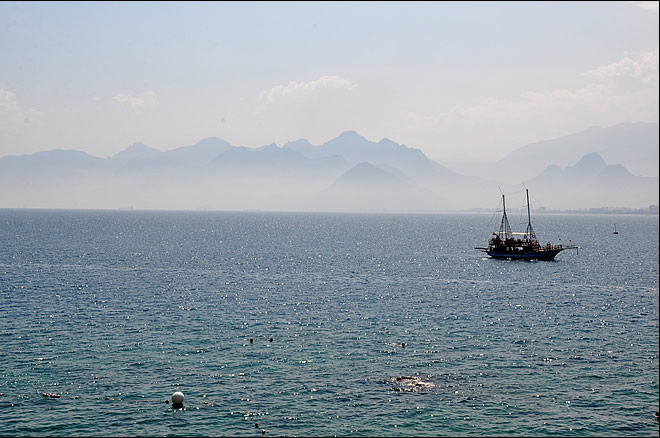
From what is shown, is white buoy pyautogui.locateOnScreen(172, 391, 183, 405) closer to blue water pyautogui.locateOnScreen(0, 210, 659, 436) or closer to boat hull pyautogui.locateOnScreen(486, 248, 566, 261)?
blue water pyautogui.locateOnScreen(0, 210, 659, 436)

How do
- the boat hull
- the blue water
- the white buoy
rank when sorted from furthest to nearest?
the boat hull, the white buoy, the blue water

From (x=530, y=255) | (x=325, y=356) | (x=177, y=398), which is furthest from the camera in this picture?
(x=530, y=255)

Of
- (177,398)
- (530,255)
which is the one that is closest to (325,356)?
(177,398)

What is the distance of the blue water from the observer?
146ft

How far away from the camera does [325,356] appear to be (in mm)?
60688

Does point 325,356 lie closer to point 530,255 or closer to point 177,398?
point 177,398

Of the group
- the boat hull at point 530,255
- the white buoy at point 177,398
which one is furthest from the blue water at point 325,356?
the boat hull at point 530,255

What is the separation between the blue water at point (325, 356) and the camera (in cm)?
4441

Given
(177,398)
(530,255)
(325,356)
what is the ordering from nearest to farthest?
1. (177,398)
2. (325,356)
3. (530,255)

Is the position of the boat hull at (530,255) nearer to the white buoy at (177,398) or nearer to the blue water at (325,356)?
the blue water at (325,356)

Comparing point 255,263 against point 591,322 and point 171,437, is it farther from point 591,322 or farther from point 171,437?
point 171,437

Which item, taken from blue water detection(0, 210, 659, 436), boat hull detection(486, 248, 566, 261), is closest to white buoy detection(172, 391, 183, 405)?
blue water detection(0, 210, 659, 436)

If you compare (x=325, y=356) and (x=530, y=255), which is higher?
(x=530, y=255)

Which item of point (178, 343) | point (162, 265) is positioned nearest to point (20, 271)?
point (162, 265)
